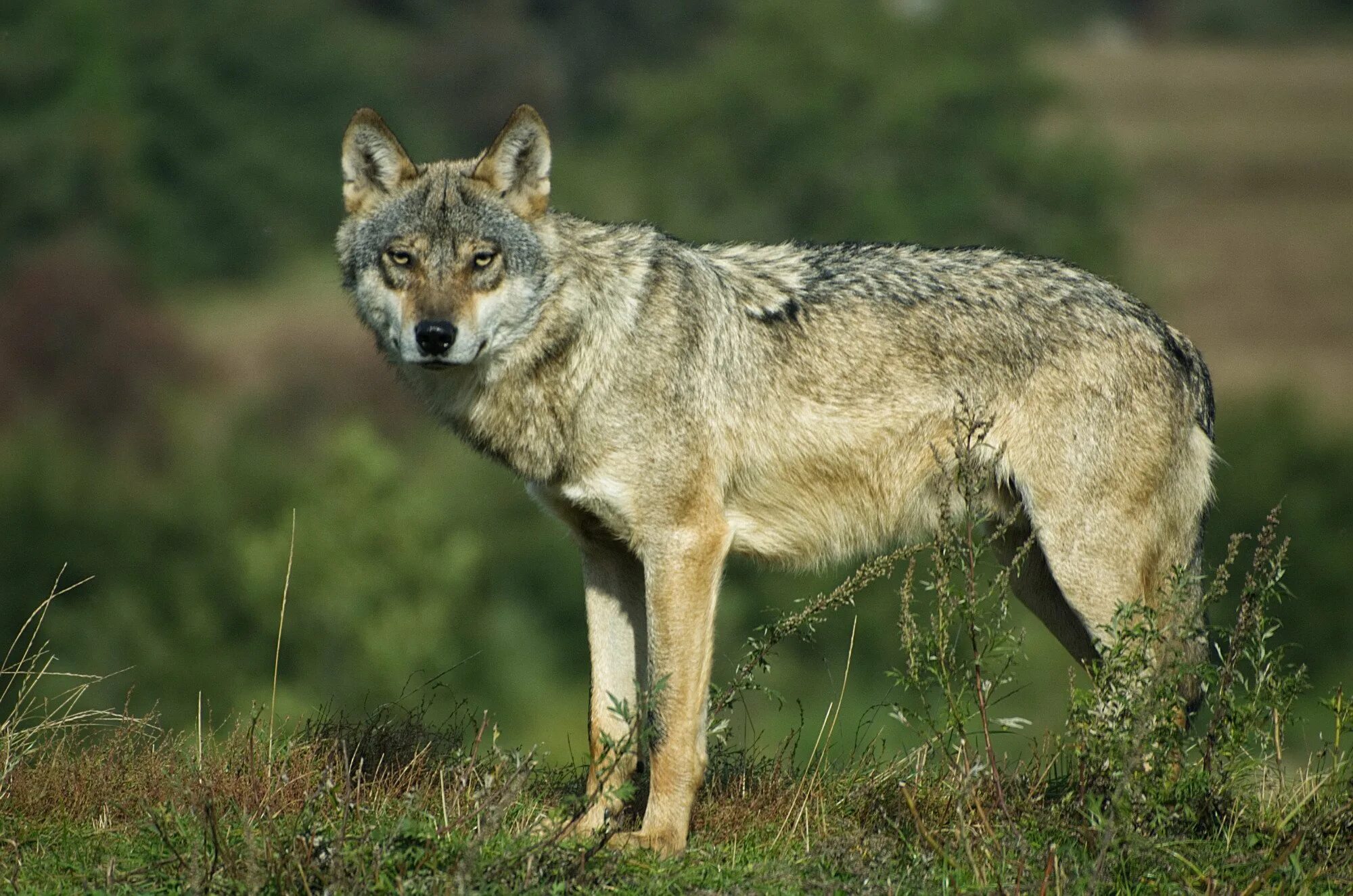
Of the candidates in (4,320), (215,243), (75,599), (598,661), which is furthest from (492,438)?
(215,243)

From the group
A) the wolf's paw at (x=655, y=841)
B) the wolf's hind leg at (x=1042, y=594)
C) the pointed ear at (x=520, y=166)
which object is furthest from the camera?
the wolf's hind leg at (x=1042, y=594)

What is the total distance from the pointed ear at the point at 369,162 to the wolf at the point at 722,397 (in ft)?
0.04

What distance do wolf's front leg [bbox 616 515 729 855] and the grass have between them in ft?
0.55

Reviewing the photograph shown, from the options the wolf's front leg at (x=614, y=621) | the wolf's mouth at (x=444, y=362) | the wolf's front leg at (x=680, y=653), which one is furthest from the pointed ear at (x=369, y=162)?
the wolf's front leg at (x=680, y=653)

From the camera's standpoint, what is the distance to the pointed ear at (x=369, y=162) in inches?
264

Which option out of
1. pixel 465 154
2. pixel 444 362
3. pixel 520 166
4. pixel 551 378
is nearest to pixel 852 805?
pixel 551 378

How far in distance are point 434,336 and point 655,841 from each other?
2102 millimetres

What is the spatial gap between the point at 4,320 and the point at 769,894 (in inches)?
2218

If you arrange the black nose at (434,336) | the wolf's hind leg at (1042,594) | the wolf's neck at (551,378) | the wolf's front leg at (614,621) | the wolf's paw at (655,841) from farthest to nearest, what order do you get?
the wolf's hind leg at (1042,594) < the wolf's front leg at (614,621) < the wolf's neck at (551,378) < the black nose at (434,336) < the wolf's paw at (655,841)

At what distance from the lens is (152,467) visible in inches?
2073

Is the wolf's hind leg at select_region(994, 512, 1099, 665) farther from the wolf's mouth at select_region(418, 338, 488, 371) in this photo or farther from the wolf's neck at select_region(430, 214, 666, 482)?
the wolf's mouth at select_region(418, 338, 488, 371)

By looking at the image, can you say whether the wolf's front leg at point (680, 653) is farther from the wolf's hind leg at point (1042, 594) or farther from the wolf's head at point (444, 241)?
the wolf's hind leg at point (1042, 594)

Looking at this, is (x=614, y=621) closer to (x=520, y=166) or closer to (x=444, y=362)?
(x=444, y=362)

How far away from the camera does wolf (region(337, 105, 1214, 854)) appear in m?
6.39
